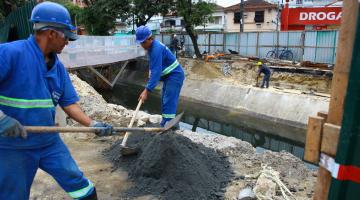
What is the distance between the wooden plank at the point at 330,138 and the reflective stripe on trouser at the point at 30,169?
192 centimetres

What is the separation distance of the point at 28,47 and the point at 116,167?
9.06ft

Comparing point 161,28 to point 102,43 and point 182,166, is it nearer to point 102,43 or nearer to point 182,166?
point 102,43

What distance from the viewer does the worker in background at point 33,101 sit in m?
2.24

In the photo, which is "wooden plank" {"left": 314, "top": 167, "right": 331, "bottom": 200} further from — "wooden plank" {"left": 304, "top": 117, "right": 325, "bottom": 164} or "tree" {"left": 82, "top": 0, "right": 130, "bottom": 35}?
"tree" {"left": 82, "top": 0, "right": 130, "bottom": 35}

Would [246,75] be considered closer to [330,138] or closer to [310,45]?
[310,45]

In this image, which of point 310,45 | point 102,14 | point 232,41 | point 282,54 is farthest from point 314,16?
point 102,14

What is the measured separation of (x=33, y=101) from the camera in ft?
7.65

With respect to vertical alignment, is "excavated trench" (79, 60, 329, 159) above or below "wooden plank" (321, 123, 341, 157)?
below

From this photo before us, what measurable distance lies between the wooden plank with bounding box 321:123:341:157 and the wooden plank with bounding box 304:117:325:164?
59 mm

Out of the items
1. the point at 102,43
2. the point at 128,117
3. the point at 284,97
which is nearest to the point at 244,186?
the point at 128,117

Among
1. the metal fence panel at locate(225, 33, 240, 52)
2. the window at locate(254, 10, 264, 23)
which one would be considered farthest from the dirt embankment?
the window at locate(254, 10, 264, 23)

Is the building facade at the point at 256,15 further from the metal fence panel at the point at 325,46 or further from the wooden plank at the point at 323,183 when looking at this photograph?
the wooden plank at the point at 323,183

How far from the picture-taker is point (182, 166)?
4133 millimetres

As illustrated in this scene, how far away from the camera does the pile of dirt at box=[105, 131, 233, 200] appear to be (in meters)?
3.94
